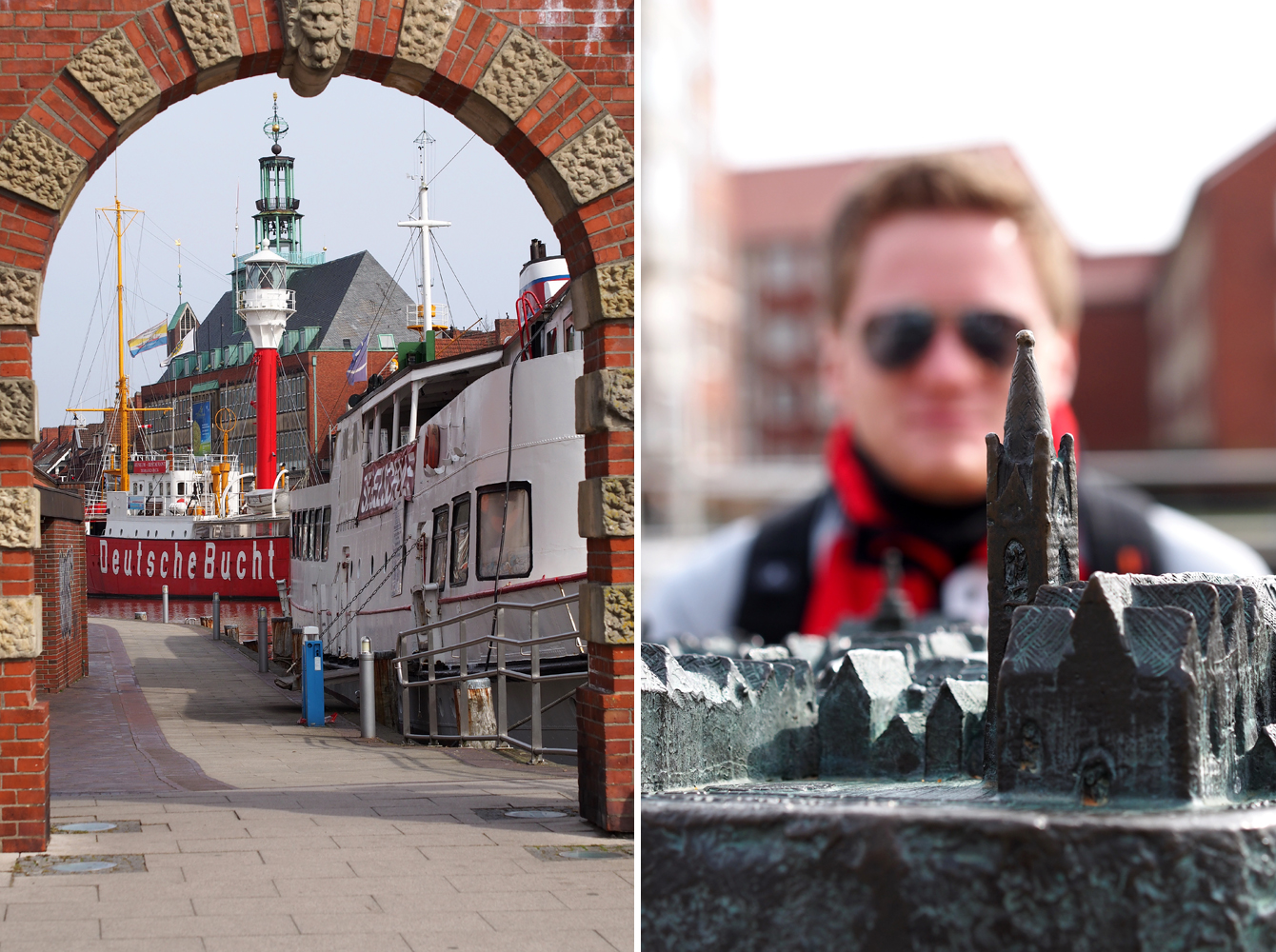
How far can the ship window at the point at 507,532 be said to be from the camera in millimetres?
16500

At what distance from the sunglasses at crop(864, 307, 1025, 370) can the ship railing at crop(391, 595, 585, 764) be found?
347 inches

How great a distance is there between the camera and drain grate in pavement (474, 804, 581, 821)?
8.96 m

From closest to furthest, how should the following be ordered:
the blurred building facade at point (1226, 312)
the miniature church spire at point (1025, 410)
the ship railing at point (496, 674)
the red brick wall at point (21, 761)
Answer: the blurred building facade at point (1226, 312) < the miniature church spire at point (1025, 410) < the red brick wall at point (21, 761) < the ship railing at point (496, 674)

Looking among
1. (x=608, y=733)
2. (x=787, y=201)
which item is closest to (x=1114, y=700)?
(x=787, y=201)

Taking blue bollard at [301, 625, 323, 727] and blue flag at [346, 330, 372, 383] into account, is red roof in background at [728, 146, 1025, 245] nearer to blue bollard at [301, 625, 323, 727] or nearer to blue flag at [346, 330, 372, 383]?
blue bollard at [301, 625, 323, 727]

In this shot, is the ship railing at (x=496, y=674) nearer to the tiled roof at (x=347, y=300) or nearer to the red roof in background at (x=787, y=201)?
the red roof in background at (x=787, y=201)

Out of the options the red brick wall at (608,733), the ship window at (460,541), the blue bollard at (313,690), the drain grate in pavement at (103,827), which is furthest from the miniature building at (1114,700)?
the ship window at (460,541)

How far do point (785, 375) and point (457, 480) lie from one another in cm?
1718

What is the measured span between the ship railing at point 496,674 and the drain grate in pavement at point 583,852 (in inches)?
92.6

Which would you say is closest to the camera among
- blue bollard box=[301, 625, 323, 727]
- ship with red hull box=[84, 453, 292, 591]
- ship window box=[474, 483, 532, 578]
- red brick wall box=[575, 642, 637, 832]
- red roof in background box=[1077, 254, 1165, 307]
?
red roof in background box=[1077, 254, 1165, 307]

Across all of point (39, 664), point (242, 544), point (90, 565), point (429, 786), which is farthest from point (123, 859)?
point (90, 565)

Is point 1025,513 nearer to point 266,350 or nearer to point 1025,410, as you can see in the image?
point 1025,410

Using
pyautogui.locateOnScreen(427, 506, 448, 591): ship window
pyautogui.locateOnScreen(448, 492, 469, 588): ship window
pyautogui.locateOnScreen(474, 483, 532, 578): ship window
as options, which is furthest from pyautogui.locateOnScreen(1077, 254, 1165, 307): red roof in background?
pyautogui.locateOnScreen(427, 506, 448, 591): ship window

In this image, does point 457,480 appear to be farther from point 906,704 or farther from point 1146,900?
point 1146,900
